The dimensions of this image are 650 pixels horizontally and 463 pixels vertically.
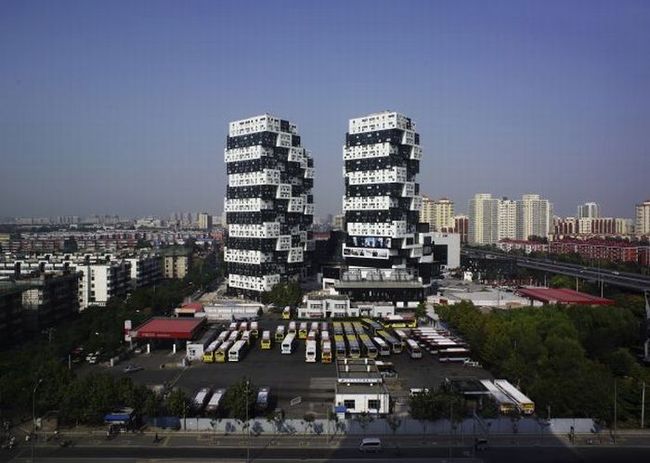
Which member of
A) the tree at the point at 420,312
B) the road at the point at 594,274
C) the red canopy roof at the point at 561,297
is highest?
the road at the point at 594,274

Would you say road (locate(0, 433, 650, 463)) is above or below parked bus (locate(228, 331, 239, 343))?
below

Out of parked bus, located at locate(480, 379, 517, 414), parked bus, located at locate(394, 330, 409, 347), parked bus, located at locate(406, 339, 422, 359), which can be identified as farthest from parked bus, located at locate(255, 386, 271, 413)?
parked bus, located at locate(394, 330, 409, 347)

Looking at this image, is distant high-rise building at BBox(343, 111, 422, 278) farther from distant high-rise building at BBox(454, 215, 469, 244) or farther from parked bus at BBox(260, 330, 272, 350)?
Answer: distant high-rise building at BBox(454, 215, 469, 244)

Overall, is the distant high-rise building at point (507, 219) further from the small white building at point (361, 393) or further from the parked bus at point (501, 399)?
the small white building at point (361, 393)

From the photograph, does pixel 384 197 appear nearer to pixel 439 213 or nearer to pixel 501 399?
pixel 501 399

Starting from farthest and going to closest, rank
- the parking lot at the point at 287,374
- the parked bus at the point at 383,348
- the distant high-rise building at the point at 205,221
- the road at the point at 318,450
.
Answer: the distant high-rise building at the point at 205,221
the parked bus at the point at 383,348
the parking lot at the point at 287,374
the road at the point at 318,450

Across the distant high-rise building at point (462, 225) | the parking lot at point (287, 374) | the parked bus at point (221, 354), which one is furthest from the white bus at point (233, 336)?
the distant high-rise building at point (462, 225)
